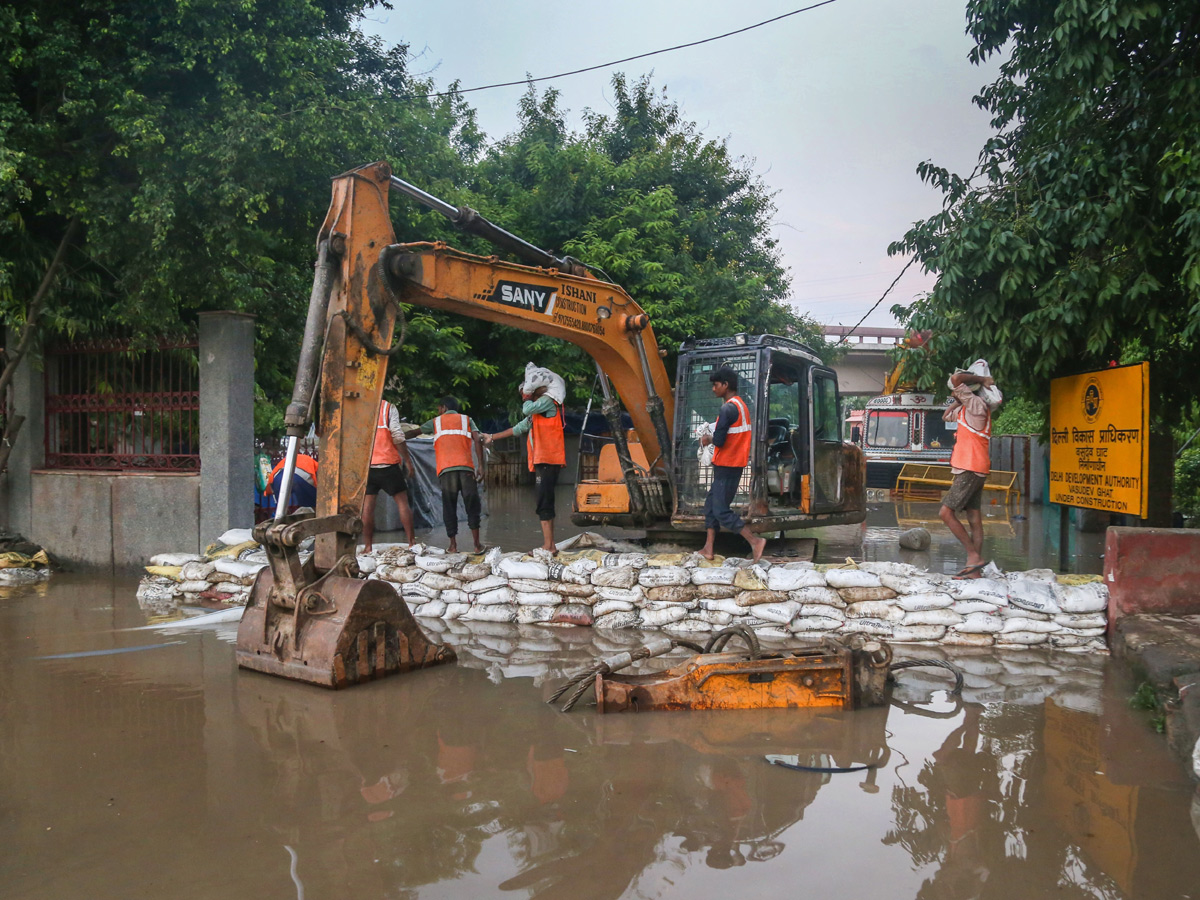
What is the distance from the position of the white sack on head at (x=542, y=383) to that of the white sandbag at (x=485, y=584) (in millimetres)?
1650

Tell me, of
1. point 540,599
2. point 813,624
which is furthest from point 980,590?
point 540,599

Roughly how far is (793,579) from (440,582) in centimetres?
275

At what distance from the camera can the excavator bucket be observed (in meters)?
4.79

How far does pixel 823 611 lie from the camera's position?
6.12 metres

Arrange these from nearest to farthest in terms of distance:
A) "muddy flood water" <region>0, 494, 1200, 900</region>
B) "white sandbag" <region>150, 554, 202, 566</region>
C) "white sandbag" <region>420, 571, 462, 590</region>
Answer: "muddy flood water" <region>0, 494, 1200, 900</region> → "white sandbag" <region>420, 571, 462, 590</region> → "white sandbag" <region>150, 554, 202, 566</region>

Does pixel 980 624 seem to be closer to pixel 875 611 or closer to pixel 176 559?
pixel 875 611

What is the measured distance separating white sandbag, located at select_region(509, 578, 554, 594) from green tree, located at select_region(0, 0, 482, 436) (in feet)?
14.6

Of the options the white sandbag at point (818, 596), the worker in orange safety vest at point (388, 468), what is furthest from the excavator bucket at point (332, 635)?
the white sandbag at point (818, 596)

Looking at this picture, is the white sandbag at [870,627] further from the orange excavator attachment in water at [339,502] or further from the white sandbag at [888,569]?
the orange excavator attachment in water at [339,502]

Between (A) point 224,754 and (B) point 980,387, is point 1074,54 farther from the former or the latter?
(A) point 224,754

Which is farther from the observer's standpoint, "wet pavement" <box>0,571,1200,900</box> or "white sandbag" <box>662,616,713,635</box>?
"white sandbag" <box>662,616,713,635</box>

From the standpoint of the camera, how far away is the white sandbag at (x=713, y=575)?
636 cm

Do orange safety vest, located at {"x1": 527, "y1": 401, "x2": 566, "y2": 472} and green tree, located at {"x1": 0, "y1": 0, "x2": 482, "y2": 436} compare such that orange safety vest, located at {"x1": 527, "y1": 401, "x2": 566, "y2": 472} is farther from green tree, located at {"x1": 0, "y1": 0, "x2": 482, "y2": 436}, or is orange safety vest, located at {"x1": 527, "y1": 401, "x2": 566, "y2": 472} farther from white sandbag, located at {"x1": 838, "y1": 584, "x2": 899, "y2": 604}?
green tree, located at {"x1": 0, "y1": 0, "x2": 482, "y2": 436}

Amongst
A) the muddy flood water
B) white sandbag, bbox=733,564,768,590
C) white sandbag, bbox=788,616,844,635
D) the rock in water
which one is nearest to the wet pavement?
the muddy flood water
